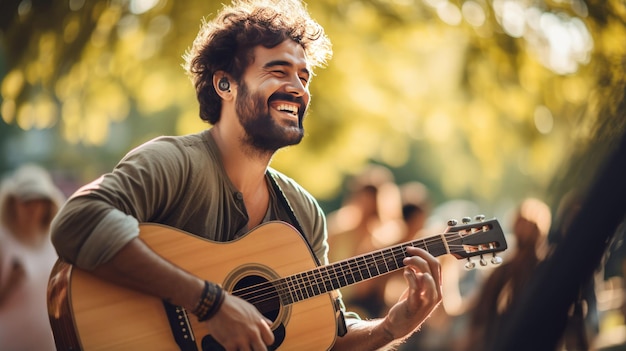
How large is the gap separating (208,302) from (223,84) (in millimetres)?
714

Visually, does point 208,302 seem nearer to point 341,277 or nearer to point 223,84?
point 341,277

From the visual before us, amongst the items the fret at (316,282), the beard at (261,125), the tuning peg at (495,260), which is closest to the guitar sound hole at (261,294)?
the fret at (316,282)

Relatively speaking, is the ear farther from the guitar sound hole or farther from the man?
the guitar sound hole

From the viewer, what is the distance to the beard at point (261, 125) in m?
2.38

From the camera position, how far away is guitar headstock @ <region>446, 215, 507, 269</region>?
8.16 ft

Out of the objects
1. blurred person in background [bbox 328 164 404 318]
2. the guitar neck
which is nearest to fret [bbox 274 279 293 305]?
the guitar neck

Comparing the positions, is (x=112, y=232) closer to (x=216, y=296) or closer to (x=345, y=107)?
(x=216, y=296)

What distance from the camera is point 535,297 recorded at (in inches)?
29.0

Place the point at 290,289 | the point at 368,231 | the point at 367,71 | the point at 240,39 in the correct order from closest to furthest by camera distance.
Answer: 1. the point at 290,289
2. the point at 240,39
3. the point at 368,231
4. the point at 367,71

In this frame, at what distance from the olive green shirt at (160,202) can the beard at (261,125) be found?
0.12 m

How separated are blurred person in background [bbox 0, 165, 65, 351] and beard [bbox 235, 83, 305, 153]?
1.88 m

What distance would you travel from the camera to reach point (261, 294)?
2.31 meters

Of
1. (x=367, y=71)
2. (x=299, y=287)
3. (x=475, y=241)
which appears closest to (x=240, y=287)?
(x=299, y=287)

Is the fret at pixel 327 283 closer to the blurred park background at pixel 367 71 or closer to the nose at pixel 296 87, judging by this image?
the nose at pixel 296 87
